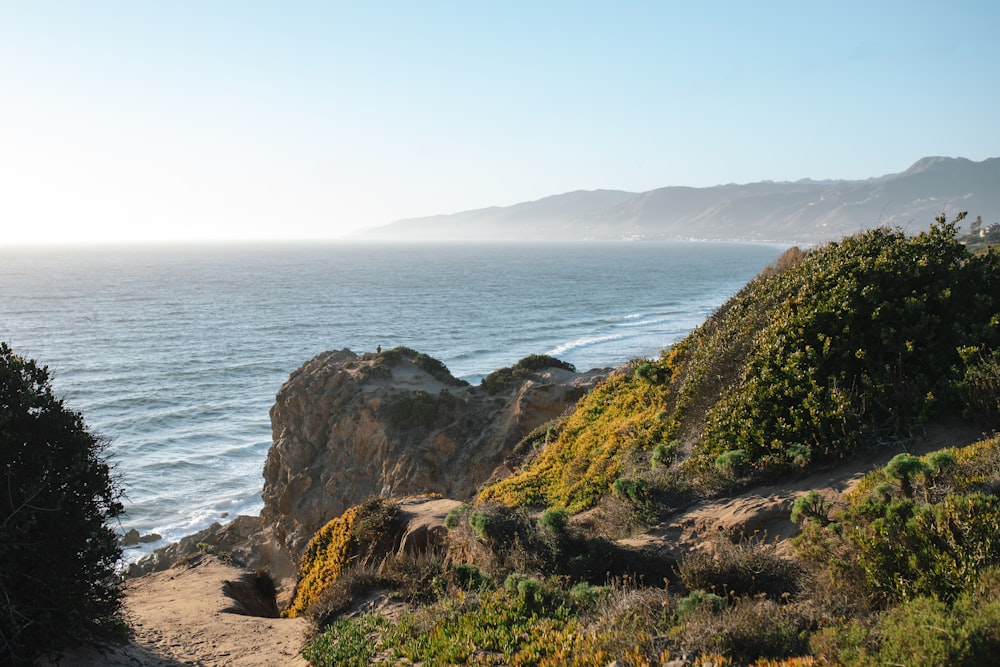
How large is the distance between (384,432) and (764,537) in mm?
18109

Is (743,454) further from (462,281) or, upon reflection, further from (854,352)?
(462,281)

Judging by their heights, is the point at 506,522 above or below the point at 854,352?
below

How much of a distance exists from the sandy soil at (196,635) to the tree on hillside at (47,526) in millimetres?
508

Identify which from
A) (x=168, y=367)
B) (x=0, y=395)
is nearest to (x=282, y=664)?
(x=0, y=395)

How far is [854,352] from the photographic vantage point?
10641 millimetres

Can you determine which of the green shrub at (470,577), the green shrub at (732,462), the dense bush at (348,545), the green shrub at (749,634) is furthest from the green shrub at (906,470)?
the dense bush at (348,545)

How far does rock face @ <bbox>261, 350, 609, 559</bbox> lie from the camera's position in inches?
930

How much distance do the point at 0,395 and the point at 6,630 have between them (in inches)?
114

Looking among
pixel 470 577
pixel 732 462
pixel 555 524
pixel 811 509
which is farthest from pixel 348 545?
pixel 811 509

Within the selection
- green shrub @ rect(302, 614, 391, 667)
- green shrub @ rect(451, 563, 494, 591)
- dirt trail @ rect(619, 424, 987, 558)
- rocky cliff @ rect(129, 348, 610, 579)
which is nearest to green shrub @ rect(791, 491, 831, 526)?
dirt trail @ rect(619, 424, 987, 558)

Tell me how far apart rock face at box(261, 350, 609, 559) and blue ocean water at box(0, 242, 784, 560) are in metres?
4.57

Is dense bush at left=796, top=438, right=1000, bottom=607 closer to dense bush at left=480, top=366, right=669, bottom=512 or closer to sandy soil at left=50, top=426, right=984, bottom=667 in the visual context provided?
sandy soil at left=50, top=426, right=984, bottom=667

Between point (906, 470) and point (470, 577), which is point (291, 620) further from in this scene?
point (906, 470)

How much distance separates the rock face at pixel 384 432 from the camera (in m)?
23.6
